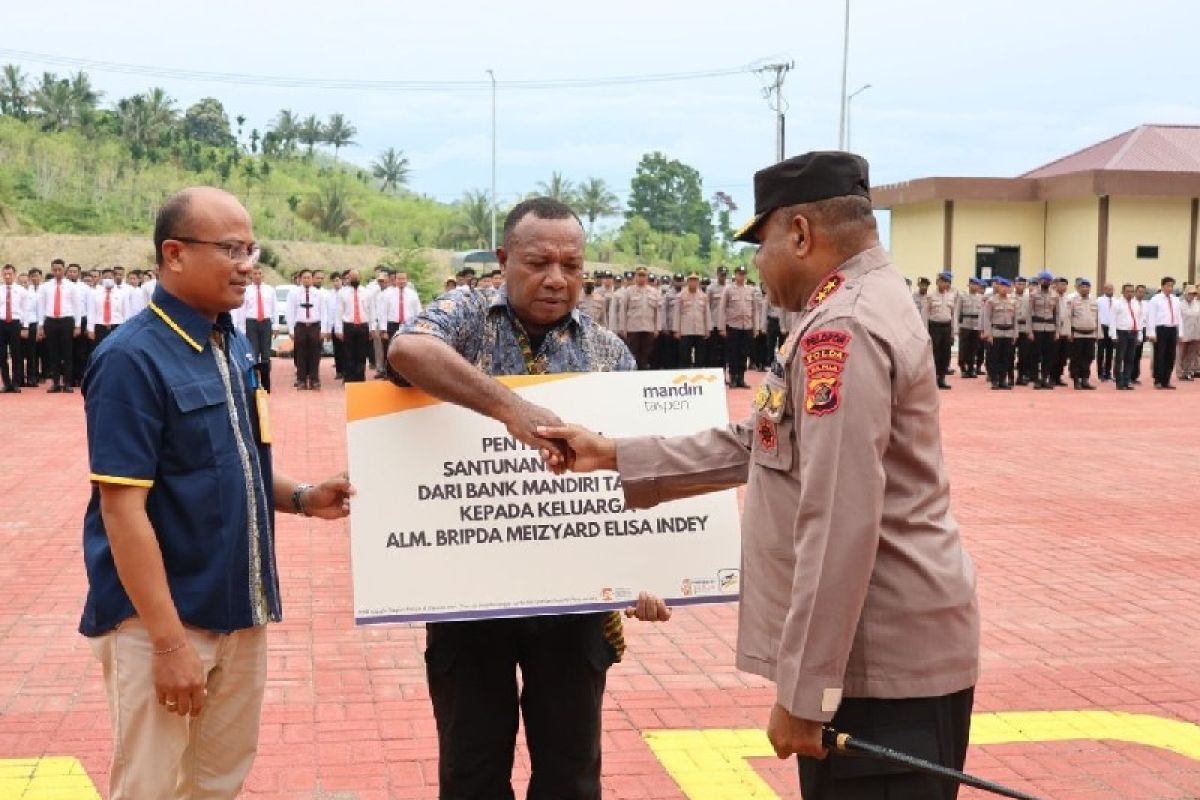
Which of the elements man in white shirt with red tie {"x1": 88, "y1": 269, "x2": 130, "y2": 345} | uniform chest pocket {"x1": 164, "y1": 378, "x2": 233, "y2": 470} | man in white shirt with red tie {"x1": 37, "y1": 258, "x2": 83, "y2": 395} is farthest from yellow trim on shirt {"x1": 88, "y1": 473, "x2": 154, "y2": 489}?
man in white shirt with red tie {"x1": 88, "y1": 269, "x2": 130, "y2": 345}

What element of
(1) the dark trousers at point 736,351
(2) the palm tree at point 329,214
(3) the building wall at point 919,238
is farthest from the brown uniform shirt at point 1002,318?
(2) the palm tree at point 329,214

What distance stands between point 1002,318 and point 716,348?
17.1ft

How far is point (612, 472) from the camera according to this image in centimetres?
346

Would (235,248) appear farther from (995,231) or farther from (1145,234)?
(995,231)

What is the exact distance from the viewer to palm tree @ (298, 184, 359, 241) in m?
71.8

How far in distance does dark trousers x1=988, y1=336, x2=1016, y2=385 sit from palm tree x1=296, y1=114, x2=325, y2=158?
7950 cm

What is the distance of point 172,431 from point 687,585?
1.33m

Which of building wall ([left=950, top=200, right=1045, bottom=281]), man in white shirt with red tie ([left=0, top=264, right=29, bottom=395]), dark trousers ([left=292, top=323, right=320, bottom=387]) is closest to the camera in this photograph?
man in white shirt with red tie ([left=0, top=264, right=29, bottom=395])

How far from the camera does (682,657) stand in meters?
6.18

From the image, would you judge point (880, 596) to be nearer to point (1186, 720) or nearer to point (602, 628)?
point (602, 628)

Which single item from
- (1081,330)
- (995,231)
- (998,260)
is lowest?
(1081,330)

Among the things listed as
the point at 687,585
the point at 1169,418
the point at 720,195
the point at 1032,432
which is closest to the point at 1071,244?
the point at 1169,418

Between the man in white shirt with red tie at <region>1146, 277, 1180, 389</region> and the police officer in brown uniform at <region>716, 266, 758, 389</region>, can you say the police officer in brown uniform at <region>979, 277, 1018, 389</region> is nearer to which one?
the man in white shirt with red tie at <region>1146, 277, 1180, 389</region>

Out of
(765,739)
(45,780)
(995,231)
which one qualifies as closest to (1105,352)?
(995,231)
